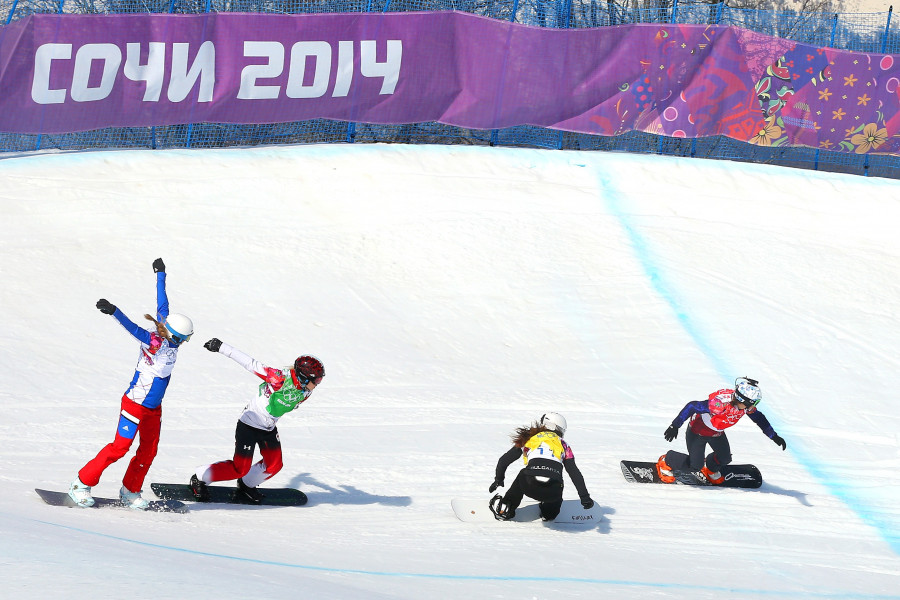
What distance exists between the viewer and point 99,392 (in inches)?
343

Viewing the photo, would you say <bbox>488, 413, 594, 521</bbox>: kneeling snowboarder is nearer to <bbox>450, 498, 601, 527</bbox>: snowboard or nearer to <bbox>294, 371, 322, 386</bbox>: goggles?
<bbox>450, 498, 601, 527</bbox>: snowboard

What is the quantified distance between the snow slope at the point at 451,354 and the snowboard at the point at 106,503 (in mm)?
145

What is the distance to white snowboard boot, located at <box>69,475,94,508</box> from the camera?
6.28 m

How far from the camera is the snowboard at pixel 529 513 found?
7.11 m

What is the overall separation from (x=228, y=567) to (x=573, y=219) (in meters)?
8.91

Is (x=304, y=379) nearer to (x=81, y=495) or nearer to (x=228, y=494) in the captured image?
(x=228, y=494)

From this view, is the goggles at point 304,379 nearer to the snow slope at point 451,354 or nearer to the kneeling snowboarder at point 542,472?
the snow slope at point 451,354

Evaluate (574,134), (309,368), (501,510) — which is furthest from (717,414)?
(574,134)

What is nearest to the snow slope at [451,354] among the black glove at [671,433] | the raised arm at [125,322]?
the black glove at [671,433]

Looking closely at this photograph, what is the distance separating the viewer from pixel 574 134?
15.0 m

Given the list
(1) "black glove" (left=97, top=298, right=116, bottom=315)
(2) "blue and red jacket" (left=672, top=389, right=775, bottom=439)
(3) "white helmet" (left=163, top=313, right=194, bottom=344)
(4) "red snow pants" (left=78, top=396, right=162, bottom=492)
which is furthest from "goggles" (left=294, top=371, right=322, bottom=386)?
(2) "blue and red jacket" (left=672, top=389, right=775, bottom=439)

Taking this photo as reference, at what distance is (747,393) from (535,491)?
84.9 inches

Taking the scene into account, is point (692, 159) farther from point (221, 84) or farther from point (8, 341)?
point (8, 341)

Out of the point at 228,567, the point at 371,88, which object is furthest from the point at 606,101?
the point at 228,567
